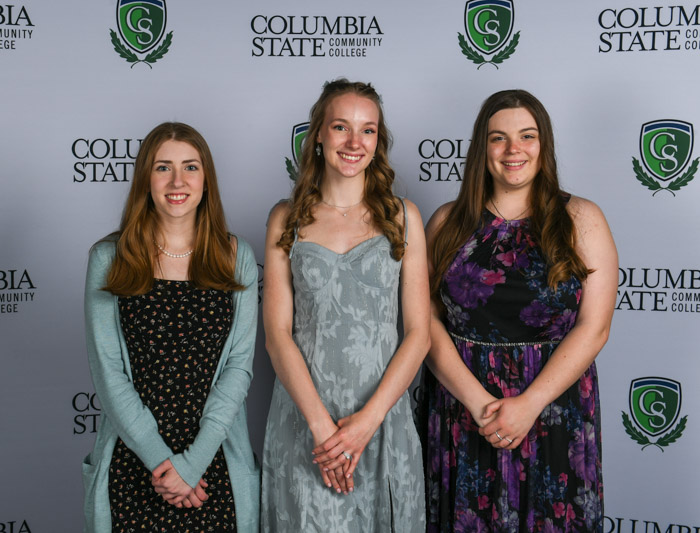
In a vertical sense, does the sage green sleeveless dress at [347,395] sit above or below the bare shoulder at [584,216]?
below

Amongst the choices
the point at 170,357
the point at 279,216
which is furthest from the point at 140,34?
the point at 170,357

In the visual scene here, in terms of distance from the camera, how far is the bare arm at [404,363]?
168cm

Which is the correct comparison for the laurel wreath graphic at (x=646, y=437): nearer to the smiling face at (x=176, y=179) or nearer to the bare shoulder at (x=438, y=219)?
the bare shoulder at (x=438, y=219)

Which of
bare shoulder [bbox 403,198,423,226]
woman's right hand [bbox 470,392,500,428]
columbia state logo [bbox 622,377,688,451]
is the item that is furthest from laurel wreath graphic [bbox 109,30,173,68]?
columbia state logo [bbox 622,377,688,451]

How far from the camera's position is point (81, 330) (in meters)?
2.53

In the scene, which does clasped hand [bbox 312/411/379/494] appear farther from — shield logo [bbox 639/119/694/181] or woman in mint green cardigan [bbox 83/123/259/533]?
shield logo [bbox 639/119/694/181]

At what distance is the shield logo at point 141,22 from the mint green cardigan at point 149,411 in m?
1.05

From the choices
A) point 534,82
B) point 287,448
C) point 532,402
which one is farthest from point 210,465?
point 534,82

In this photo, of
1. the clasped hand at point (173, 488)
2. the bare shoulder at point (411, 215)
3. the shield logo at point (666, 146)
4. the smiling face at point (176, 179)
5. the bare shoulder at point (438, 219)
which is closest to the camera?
the clasped hand at point (173, 488)

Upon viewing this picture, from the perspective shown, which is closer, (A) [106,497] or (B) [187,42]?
(A) [106,497]

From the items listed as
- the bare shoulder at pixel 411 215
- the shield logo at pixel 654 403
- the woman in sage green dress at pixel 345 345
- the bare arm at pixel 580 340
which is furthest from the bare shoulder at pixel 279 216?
the shield logo at pixel 654 403

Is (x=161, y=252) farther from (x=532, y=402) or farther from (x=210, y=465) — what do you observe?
(x=532, y=402)

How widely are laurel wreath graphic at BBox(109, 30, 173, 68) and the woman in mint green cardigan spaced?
2.66 feet

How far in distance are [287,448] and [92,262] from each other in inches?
28.1
